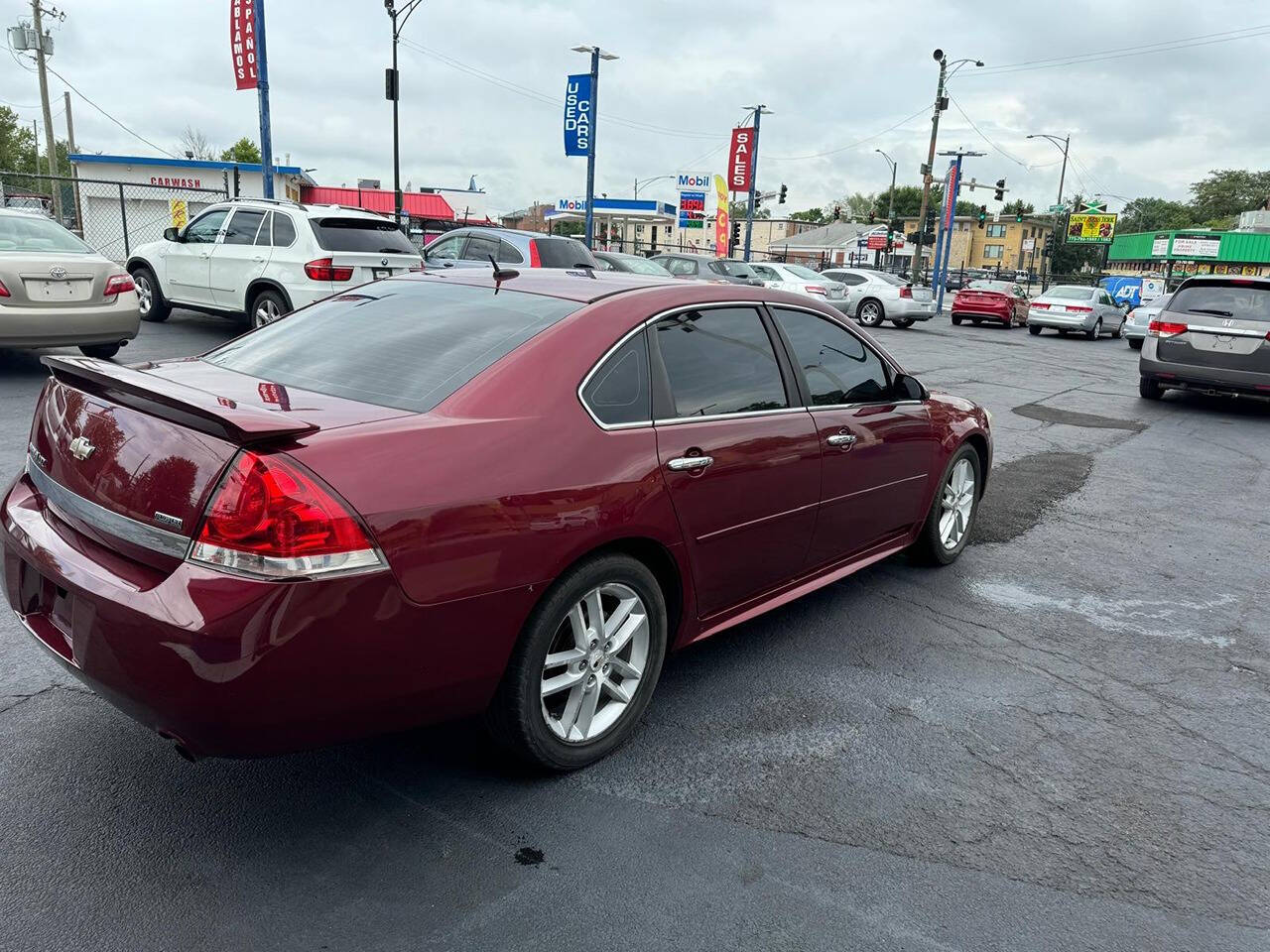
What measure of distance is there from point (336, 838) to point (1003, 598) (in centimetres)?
363

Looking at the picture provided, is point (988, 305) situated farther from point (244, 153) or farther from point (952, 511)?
point (244, 153)

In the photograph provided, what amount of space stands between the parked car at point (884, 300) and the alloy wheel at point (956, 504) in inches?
773

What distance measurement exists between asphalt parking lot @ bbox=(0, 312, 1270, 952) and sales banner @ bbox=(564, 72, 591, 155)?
26212mm

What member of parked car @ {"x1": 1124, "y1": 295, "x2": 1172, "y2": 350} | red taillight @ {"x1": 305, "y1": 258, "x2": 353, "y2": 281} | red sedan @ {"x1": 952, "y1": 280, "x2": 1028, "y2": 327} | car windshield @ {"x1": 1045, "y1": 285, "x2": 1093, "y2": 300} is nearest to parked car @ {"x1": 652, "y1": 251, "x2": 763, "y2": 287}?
red sedan @ {"x1": 952, "y1": 280, "x2": 1028, "y2": 327}

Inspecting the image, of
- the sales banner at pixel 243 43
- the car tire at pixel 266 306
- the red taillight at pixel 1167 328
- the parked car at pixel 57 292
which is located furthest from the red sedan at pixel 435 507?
the sales banner at pixel 243 43

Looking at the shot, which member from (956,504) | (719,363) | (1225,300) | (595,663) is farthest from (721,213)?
(595,663)

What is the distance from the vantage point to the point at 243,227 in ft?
Answer: 39.5

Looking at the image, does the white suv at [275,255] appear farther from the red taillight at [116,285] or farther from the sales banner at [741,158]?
the sales banner at [741,158]

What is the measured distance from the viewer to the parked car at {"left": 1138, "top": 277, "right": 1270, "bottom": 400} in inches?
448

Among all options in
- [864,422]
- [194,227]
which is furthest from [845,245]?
[864,422]

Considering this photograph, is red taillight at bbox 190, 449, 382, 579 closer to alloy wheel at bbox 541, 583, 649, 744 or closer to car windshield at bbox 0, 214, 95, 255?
alloy wheel at bbox 541, 583, 649, 744

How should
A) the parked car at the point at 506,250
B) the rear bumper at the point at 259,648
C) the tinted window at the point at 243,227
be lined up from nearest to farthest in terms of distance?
1. the rear bumper at the point at 259,648
2. the tinted window at the point at 243,227
3. the parked car at the point at 506,250

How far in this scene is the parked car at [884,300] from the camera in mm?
24781

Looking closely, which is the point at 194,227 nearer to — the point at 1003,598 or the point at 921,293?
the point at 1003,598
